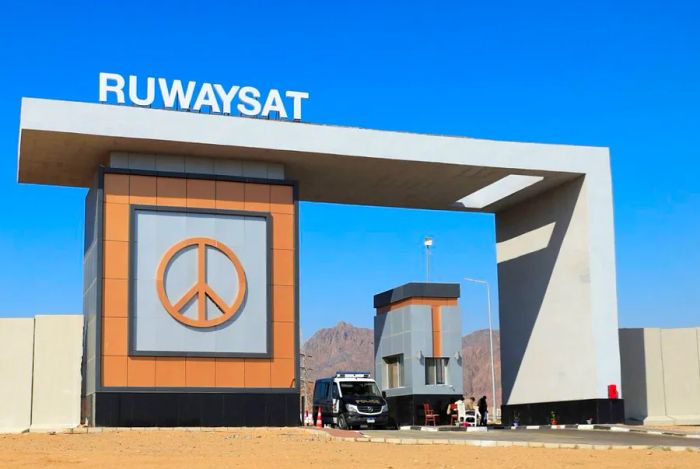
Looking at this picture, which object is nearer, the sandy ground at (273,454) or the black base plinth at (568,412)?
the sandy ground at (273,454)

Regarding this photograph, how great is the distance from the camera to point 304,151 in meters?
39.5

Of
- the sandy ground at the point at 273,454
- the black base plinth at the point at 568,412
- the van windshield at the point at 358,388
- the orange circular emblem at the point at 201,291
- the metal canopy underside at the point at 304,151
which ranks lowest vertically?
the sandy ground at the point at 273,454

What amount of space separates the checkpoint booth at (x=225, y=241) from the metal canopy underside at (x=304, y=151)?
63 millimetres

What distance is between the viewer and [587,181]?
4350 centimetres

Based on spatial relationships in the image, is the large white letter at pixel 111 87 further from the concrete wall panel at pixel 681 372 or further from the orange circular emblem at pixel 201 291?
the concrete wall panel at pixel 681 372

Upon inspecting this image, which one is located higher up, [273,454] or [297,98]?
[297,98]

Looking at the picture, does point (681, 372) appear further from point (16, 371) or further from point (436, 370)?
point (16, 371)

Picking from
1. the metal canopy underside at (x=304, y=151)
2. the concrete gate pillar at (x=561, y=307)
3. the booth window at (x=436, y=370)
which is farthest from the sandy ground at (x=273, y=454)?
the booth window at (x=436, y=370)

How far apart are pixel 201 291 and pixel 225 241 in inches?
88.7

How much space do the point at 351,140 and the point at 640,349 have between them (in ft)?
57.9

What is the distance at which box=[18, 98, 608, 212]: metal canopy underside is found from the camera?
120 ft

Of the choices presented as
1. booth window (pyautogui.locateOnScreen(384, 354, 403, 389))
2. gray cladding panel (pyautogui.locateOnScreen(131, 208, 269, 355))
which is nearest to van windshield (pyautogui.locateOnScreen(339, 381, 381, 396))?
gray cladding panel (pyautogui.locateOnScreen(131, 208, 269, 355))

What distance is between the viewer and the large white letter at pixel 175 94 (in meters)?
38.0

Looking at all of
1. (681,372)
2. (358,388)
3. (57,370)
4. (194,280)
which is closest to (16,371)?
(57,370)
